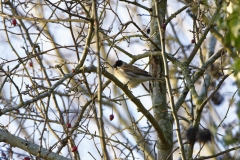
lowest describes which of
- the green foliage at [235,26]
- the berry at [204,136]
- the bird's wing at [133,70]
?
the green foliage at [235,26]

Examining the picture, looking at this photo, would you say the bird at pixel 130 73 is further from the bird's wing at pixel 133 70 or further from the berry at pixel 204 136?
the berry at pixel 204 136

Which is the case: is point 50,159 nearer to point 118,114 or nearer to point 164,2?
point 164,2

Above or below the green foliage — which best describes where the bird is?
above

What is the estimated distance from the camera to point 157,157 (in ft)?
18.9

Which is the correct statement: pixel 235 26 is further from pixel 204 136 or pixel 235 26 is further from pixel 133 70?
pixel 133 70

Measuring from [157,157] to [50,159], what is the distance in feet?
5.05

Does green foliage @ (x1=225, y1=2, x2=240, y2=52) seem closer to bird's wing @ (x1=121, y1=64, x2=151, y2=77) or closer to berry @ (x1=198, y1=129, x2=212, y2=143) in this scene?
berry @ (x1=198, y1=129, x2=212, y2=143)

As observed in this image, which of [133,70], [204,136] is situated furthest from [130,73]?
[204,136]

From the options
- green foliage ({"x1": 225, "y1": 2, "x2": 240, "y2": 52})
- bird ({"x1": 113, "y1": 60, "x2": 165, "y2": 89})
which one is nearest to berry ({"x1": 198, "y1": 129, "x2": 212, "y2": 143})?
green foliage ({"x1": 225, "y1": 2, "x2": 240, "y2": 52})

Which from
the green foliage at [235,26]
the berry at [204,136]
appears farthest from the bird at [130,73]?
the green foliage at [235,26]

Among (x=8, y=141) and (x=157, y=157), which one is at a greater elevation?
(x=157, y=157)

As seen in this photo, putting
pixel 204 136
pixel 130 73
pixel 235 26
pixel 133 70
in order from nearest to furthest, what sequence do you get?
1. pixel 235 26
2. pixel 204 136
3. pixel 133 70
4. pixel 130 73

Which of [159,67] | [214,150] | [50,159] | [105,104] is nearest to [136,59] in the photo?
[159,67]

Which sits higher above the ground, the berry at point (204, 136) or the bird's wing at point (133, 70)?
the bird's wing at point (133, 70)
